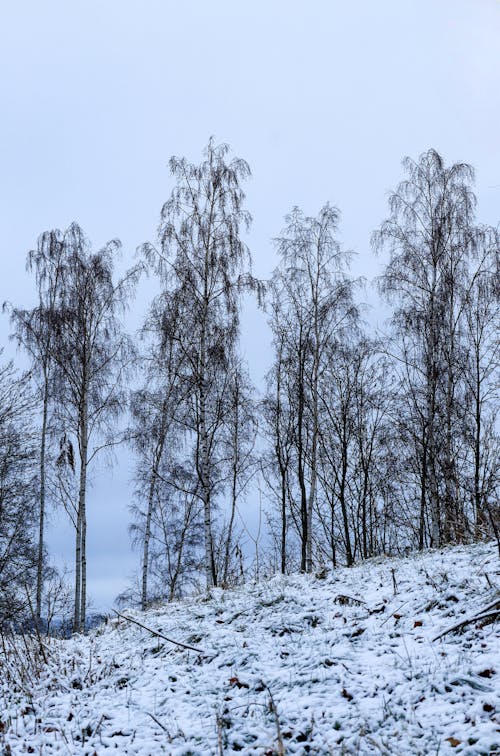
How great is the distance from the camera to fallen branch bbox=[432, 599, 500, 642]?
522 centimetres

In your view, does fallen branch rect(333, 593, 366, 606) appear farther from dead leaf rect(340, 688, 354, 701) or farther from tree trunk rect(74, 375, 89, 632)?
tree trunk rect(74, 375, 89, 632)

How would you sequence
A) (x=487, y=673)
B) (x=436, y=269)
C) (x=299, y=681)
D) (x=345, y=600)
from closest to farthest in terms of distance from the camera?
(x=487, y=673)
(x=299, y=681)
(x=345, y=600)
(x=436, y=269)

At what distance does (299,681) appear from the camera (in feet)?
17.4

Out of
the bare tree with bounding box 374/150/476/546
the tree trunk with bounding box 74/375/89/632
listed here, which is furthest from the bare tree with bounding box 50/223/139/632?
the bare tree with bounding box 374/150/476/546

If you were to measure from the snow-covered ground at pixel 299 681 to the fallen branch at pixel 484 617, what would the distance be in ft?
0.22

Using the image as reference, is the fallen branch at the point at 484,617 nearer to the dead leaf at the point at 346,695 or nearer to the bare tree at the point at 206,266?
the dead leaf at the point at 346,695

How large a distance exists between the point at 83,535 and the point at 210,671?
30.2 ft

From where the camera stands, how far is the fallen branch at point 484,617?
17.1ft

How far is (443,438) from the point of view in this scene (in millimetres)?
14266

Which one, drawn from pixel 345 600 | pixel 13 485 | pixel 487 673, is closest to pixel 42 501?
pixel 13 485

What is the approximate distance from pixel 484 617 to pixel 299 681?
1871mm

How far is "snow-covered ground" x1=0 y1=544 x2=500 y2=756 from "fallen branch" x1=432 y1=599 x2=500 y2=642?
0.22ft

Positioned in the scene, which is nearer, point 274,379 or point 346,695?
point 346,695

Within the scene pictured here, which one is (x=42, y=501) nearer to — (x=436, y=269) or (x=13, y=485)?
(x=13, y=485)
